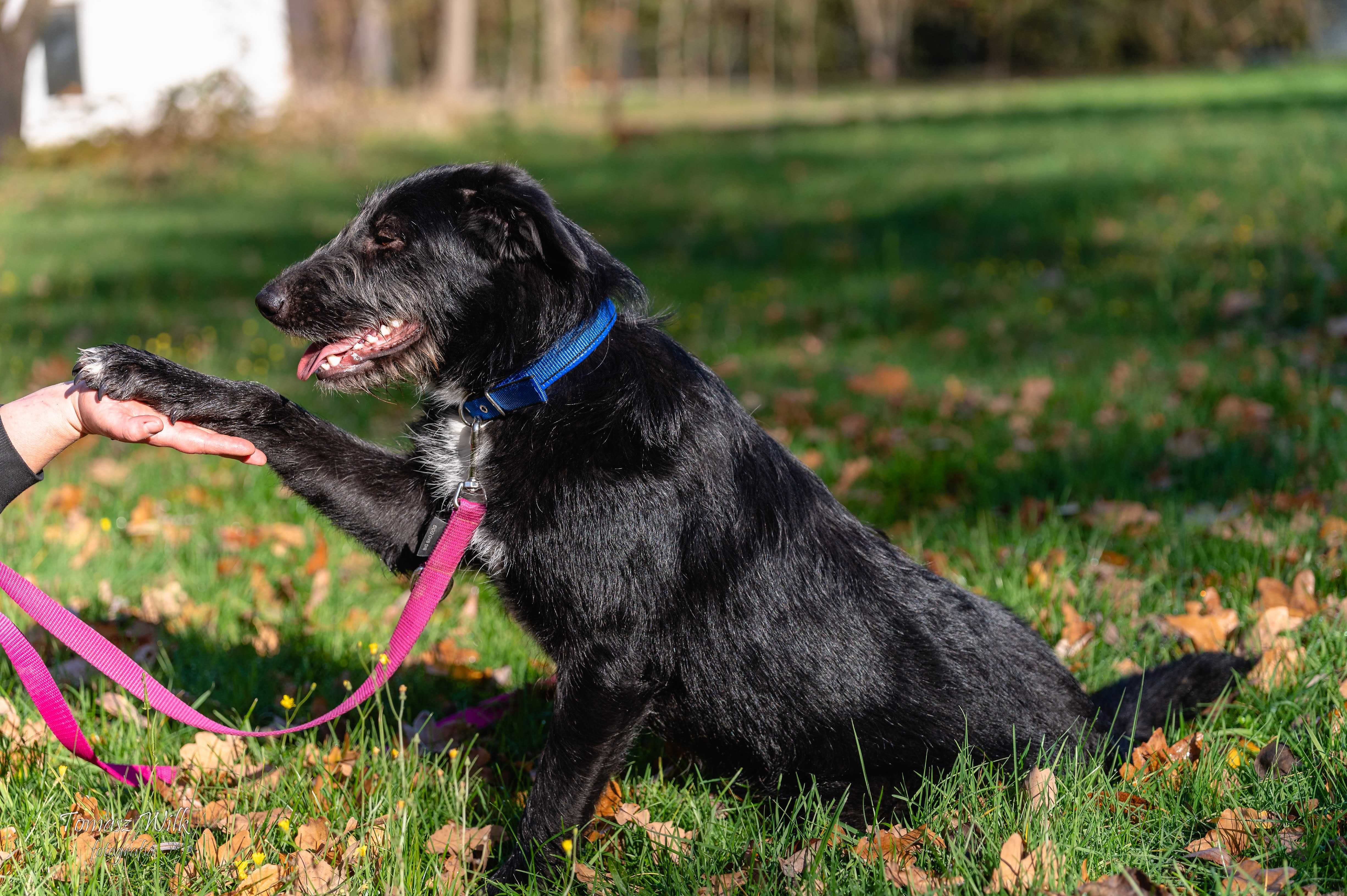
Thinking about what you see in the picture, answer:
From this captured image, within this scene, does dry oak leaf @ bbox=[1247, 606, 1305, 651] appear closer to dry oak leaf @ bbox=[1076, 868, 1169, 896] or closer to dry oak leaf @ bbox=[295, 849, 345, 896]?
dry oak leaf @ bbox=[1076, 868, 1169, 896]

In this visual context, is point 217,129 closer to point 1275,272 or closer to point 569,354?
point 1275,272

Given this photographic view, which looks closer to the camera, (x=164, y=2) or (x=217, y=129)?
(x=217, y=129)

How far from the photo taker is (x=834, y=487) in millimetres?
5246

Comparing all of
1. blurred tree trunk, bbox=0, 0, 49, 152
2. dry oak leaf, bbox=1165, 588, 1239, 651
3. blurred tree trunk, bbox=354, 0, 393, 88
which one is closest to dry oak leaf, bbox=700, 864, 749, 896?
dry oak leaf, bbox=1165, 588, 1239, 651

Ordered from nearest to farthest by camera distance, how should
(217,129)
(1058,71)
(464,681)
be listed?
(464,681) < (217,129) < (1058,71)

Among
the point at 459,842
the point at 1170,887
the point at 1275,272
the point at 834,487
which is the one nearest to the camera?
the point at 1170,887

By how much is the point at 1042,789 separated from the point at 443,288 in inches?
72.6

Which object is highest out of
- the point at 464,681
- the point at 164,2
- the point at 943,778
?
the point at 164,2

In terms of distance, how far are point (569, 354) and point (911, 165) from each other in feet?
51.1

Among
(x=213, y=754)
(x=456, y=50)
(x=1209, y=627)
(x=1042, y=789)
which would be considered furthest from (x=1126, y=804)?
(x=456, y=50)

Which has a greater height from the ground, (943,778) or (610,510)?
(610,510)

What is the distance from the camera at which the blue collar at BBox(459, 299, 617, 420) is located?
2.64m

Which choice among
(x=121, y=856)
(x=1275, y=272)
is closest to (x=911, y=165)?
(x=1275, y=272)

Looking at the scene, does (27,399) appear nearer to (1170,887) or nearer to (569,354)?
(569,354)
